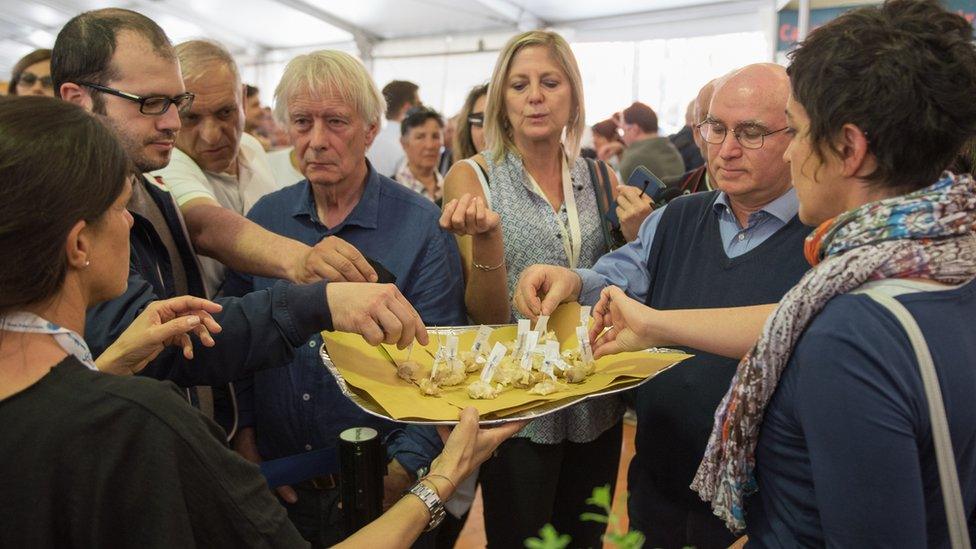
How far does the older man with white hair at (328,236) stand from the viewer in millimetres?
1879

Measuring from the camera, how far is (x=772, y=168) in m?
1.69

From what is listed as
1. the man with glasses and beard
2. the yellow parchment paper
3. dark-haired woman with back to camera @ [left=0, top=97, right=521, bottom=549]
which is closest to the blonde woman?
the yellow parchment paper

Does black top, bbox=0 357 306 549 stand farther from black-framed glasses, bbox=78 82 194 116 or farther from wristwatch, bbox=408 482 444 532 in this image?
black-framed glasses, bbox=78 82 194 116

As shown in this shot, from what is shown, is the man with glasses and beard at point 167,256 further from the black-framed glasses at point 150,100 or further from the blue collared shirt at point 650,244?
the blue collared shirt at point 650,244

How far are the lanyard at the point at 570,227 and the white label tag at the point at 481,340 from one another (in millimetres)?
537

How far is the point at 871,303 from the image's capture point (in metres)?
1.02

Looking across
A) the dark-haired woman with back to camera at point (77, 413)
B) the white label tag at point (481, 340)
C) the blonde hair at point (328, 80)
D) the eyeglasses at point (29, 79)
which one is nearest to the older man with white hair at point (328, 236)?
the blonde hair at point (328, 80)

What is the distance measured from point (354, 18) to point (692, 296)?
12934mm

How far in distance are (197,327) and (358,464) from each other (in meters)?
0.38

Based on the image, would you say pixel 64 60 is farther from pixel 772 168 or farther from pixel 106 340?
pixel 772 168

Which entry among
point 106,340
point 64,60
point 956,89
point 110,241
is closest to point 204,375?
point 106,340

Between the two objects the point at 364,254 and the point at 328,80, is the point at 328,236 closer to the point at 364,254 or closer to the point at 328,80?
the point at 364,254

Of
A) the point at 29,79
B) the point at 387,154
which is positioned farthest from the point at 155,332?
the point at 387,154

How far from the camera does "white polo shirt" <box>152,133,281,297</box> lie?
82.7 inches
